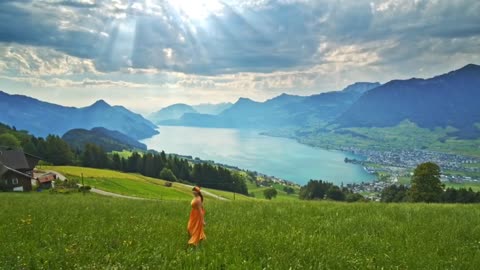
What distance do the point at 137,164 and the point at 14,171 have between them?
68.6 m

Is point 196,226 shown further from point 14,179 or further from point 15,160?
point 15,160

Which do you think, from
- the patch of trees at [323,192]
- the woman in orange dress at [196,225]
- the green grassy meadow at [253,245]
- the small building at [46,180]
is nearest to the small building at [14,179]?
the small building at [46,180]

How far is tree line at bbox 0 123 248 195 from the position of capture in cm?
12975

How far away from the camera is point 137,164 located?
14225 cm

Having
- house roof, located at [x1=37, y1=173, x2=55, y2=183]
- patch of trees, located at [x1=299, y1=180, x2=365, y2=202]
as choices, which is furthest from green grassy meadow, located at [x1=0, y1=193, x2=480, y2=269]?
patch of trees, located at [x1=299, y1=180, x2=365, y2=202]

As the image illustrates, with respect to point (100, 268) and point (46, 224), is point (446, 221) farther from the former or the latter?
point (46, 224)

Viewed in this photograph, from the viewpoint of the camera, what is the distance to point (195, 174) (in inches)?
5561

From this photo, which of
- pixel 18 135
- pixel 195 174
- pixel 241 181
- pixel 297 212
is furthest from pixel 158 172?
pixel 297 212

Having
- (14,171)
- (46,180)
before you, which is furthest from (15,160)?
(14,171)

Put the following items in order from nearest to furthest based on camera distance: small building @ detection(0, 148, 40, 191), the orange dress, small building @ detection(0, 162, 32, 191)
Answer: the orange dress, small building @ detection(0, 162, 32, 191), small building @ detection(0, 148, 40, 191)

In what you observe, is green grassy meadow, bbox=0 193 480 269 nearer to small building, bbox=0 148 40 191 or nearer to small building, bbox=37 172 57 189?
small building, bbox=0 148 40 191

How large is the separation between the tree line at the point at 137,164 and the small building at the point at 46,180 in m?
50.3

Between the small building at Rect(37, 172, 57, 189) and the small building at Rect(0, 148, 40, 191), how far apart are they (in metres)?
2.93

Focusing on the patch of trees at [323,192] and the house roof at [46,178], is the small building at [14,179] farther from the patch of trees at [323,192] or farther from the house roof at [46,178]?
the patch of trees at [323,192]
